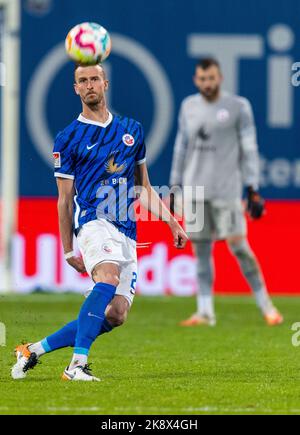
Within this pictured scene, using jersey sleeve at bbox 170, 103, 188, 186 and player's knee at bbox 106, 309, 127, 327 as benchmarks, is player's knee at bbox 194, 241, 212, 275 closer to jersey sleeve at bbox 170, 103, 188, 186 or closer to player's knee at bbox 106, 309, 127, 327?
jersey sleeve at bbox 170, 103, 188, 186

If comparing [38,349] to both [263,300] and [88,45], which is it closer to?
[88,45]

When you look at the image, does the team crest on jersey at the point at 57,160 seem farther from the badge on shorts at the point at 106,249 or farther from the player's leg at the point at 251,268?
the player's leg at the point at 251,268

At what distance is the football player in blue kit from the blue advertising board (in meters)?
7.11

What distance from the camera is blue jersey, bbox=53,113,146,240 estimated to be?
7871 mm

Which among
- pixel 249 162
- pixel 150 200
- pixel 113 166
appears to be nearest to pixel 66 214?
pixel 113 166

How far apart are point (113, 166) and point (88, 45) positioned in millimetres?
802

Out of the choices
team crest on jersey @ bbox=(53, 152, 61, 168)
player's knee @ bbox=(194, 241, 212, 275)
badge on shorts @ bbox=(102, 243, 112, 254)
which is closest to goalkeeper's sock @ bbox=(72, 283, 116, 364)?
badge on shorts @ bbox=(102, 243, 112, 254)

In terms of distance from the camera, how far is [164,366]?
8.77m

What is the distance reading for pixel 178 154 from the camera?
40.5ft

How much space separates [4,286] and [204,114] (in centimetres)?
386

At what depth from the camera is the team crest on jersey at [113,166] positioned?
792 cm

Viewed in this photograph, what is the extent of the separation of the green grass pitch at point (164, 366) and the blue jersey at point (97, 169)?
1.01m

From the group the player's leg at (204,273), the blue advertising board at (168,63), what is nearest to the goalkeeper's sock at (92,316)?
the player's leg at (204,273)
